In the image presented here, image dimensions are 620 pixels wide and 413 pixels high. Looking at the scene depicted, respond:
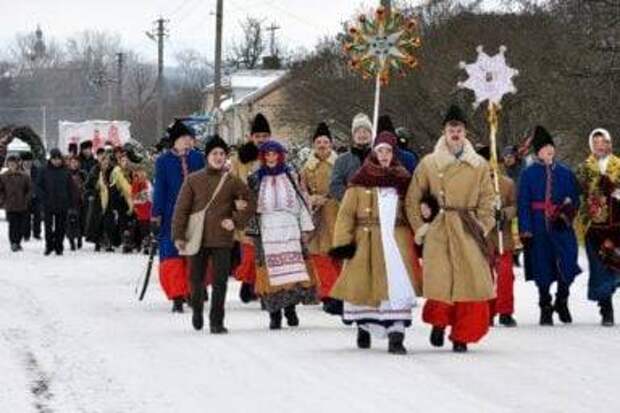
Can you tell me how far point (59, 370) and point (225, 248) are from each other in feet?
10.3

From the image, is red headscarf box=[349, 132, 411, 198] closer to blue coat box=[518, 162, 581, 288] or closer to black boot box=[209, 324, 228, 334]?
black boot box=[209, 324, 228, 334]

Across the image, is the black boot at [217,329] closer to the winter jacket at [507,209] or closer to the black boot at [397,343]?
the black boot at [397,343]

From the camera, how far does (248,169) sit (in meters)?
17.3

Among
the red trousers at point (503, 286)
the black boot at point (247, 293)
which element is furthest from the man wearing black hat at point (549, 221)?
the black boot at point (247, 293)

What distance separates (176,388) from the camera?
1088cm

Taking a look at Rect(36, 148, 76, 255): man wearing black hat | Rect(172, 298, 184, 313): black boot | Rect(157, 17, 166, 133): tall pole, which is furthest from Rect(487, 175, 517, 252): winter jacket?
Rect(157, 17, 166, 133): tall pole

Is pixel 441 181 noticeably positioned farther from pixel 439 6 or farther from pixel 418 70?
pixel 439 6

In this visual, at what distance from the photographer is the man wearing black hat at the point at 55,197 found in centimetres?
2816

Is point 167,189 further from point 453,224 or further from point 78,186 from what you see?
point 78,186

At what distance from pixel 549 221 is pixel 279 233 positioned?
2480mm

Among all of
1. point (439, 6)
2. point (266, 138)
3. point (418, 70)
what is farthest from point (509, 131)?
point (266, 138)

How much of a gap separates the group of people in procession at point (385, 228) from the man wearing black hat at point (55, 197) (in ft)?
32.2

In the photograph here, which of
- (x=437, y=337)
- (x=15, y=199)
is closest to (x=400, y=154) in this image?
(x=437, y=337)

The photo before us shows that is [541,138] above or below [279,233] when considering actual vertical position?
above
